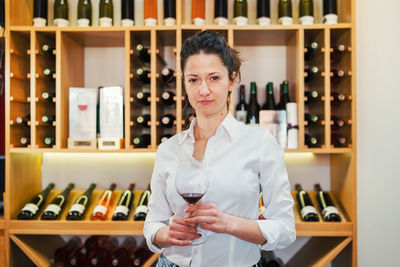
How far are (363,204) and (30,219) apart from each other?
2049mm

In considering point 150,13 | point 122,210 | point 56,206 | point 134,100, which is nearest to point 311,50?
point 150,13

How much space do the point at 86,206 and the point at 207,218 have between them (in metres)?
1.59

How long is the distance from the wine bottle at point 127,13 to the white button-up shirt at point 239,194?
4.42 ft

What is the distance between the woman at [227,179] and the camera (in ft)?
3.30

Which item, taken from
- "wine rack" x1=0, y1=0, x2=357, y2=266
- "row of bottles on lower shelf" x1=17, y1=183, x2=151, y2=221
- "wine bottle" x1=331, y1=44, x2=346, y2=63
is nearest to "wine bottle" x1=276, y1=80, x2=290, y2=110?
"wine rack" x1=0, y1=0, x2=357, y2=266

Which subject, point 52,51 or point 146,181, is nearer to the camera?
point 52,51

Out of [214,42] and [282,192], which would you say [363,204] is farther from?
[214,42]

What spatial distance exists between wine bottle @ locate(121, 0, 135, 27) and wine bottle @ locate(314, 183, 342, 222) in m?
1.62

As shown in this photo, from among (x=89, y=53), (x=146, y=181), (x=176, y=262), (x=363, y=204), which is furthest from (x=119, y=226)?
(x=363, y=204)

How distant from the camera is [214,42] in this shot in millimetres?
1059

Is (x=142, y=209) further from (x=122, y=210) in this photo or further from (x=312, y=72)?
(x=312, y=72)

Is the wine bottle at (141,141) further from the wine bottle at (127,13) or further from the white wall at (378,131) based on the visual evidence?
the white wall at (378,131)

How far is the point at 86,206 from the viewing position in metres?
2.26

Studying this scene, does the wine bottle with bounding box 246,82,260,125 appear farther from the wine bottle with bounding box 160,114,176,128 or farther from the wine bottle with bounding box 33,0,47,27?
the wine bottle with bounding box 33,0,47,27
